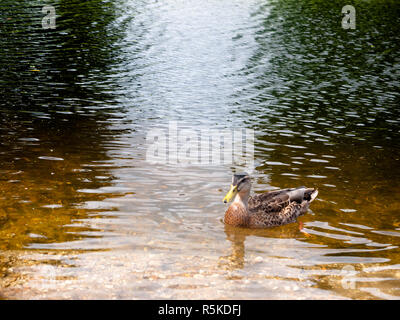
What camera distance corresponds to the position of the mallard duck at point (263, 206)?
11.9m

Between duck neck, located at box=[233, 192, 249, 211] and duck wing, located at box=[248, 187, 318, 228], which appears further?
duck wing, located at box=[248, 187, 318, 228]

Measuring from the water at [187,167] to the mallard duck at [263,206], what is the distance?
0.23 meters

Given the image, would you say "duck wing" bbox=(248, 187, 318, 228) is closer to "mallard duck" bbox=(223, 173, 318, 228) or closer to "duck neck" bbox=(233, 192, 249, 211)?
"mallard duck" bbox=(223, 173, 318, 228)

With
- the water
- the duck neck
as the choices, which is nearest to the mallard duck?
the duck neck

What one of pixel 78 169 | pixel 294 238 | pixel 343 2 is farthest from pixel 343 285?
pixel 343 2

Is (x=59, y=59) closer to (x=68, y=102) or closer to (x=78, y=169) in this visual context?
(x=68, y=102)

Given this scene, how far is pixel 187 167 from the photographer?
618 inches

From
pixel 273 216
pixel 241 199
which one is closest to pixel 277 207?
pixel 273 216

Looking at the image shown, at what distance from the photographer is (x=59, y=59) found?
2962 cm

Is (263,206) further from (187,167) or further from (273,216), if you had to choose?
(187,167)

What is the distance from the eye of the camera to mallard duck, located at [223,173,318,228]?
11.9 metres

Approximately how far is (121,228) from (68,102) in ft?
39.6

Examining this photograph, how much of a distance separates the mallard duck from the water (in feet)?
0.74

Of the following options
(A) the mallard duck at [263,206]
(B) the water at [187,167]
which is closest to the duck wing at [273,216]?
(A) the mallard duck at [263,206]
